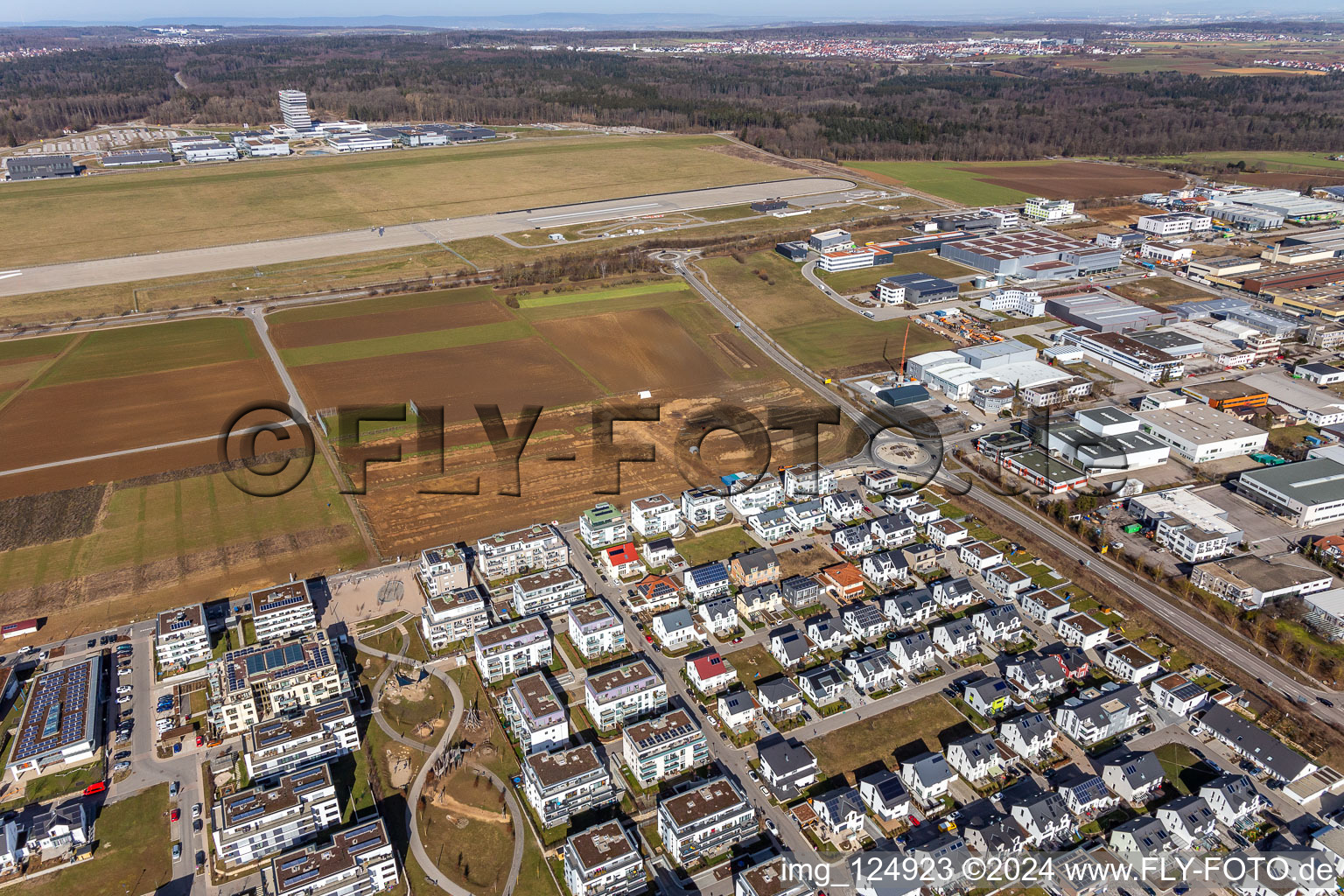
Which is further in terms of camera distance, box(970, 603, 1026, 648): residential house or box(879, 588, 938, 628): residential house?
box(879, 588, 938, 628): residential house

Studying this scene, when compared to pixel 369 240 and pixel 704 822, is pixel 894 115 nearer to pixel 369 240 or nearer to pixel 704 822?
pixel 369 240

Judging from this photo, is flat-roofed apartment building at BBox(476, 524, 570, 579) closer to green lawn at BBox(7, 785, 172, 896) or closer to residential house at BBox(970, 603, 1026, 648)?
green lawn at BBox(7, 785, 172, 896)

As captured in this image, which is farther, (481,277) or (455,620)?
(481,277)

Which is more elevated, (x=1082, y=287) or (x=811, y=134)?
(x=811, y=134)

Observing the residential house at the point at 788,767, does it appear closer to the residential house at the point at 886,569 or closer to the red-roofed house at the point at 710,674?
the red-roofed house at the point at 710,674

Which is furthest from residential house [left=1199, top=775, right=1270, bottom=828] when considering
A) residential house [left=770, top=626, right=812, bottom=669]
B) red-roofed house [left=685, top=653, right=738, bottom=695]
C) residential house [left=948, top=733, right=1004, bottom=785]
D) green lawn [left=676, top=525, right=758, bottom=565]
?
green lawn [left=676, top=525, right=758, bottom=565]

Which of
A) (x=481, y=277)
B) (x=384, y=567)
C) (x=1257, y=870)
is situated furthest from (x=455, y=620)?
(x=481, y=277)

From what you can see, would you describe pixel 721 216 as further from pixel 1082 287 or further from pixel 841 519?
pixel 841 519
